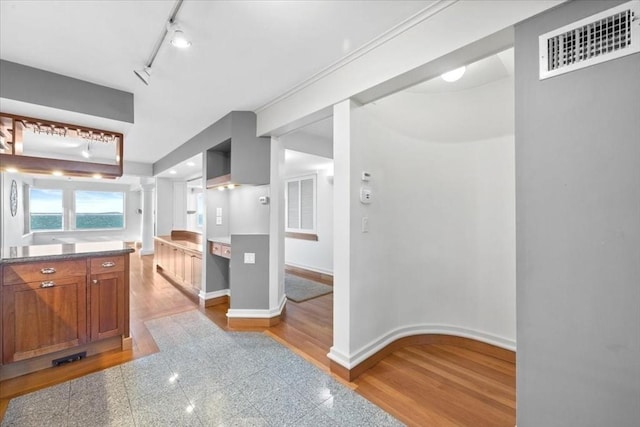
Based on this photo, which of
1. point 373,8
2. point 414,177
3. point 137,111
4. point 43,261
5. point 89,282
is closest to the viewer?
point 373,8

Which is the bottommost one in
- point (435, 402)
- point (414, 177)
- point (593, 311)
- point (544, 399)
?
point (435, 402)

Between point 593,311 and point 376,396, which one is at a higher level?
point 593,311

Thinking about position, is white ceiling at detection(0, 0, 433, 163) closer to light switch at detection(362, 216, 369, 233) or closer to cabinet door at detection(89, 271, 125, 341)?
light switch at detection(362, 216, 369, 233)

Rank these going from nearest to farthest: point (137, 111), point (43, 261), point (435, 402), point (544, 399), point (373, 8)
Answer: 1. point (544, 399)
2. point (373, 8)
3. point (435, 402)
4. point (43, 261)
5. point (137, 111)

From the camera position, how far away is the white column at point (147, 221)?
8141mm

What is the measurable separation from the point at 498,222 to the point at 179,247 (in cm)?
492

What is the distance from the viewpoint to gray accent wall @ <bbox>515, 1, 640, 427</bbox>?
3.54 feet

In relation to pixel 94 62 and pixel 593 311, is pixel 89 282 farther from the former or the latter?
pixel 593 311

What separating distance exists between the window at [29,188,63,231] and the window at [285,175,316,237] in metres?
8.32

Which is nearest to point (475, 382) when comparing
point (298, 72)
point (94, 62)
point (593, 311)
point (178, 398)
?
point (593, 311)

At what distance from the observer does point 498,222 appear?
253cm

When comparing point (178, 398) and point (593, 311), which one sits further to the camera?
point (178, 398)

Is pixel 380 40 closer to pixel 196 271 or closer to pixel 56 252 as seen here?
pixel 56 252

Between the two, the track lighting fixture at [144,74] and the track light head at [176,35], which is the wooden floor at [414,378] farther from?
the track light head at [176,35]
